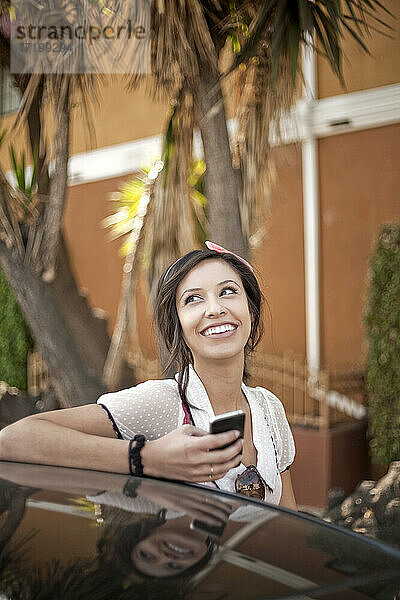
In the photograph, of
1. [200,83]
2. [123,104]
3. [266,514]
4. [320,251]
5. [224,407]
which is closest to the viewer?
[266,514]

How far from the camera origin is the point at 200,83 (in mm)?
4016

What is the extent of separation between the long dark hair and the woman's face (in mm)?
16

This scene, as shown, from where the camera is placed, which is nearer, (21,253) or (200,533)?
(200,533)

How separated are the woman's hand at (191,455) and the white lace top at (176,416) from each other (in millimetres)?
207

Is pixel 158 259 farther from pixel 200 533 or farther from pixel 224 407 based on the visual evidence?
pixel 200 533

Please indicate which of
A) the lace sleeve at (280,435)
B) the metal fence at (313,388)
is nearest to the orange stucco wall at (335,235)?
the metal fence at (313,388)

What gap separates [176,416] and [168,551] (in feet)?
2.17

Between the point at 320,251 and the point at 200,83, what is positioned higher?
the point at 200,83

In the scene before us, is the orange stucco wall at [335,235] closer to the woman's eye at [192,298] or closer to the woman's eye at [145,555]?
the woman's eye at [192,298]

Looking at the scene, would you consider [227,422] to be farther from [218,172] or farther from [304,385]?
[304,385]

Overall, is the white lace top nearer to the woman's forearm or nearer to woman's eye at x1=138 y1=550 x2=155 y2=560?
the woman's forearm

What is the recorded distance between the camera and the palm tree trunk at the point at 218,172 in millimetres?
4031

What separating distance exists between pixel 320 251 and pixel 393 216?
0.77m

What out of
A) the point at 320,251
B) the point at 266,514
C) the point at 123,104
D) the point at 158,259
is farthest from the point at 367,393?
the point at 266,514
